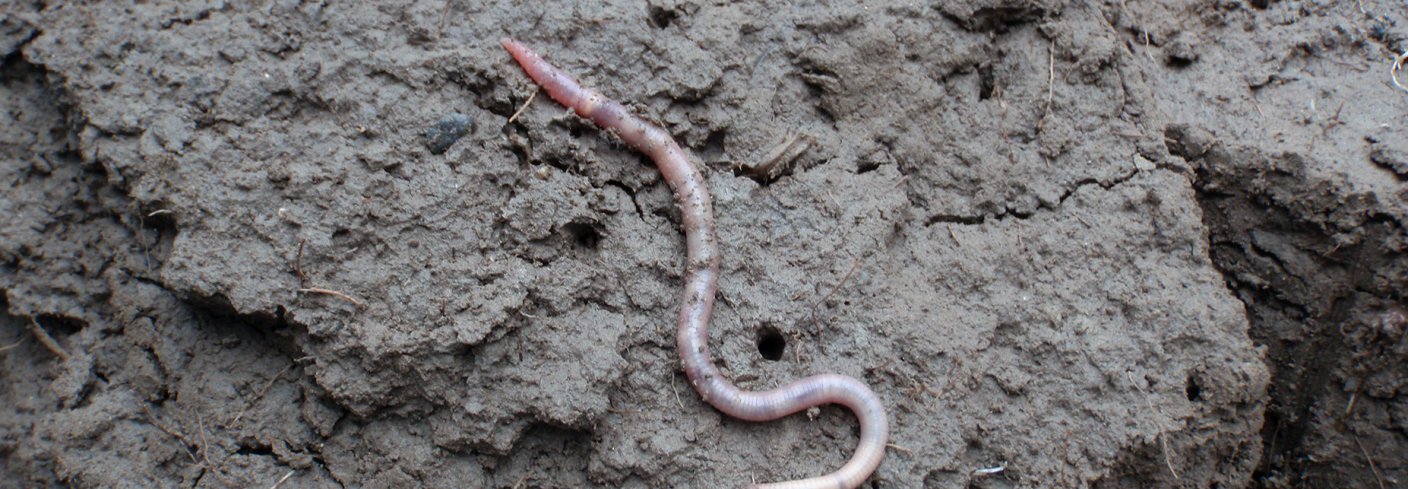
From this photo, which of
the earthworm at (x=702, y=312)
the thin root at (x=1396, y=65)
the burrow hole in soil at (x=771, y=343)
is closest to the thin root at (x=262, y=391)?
the earthworm at (x=702, y=312)

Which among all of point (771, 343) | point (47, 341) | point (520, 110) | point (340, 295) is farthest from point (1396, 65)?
point (47, 341)

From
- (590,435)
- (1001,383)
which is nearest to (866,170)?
(1001,383)

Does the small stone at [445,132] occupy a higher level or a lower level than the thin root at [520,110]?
lower

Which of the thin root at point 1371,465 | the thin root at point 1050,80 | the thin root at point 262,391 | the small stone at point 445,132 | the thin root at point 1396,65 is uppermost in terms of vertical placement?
the thin root at point 1396,65

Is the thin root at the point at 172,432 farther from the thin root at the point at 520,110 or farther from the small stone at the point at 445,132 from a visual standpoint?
the thin root at the point at 520,110

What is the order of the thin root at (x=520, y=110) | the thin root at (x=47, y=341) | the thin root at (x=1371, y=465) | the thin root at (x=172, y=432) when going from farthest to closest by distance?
the thin root at (x=1371, y=465) → the thin root at (x=520, y=110) → the thin root at (x=47, y=341) → the thin root at (x=172, y=432)

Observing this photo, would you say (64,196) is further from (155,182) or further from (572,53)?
(572,53)
